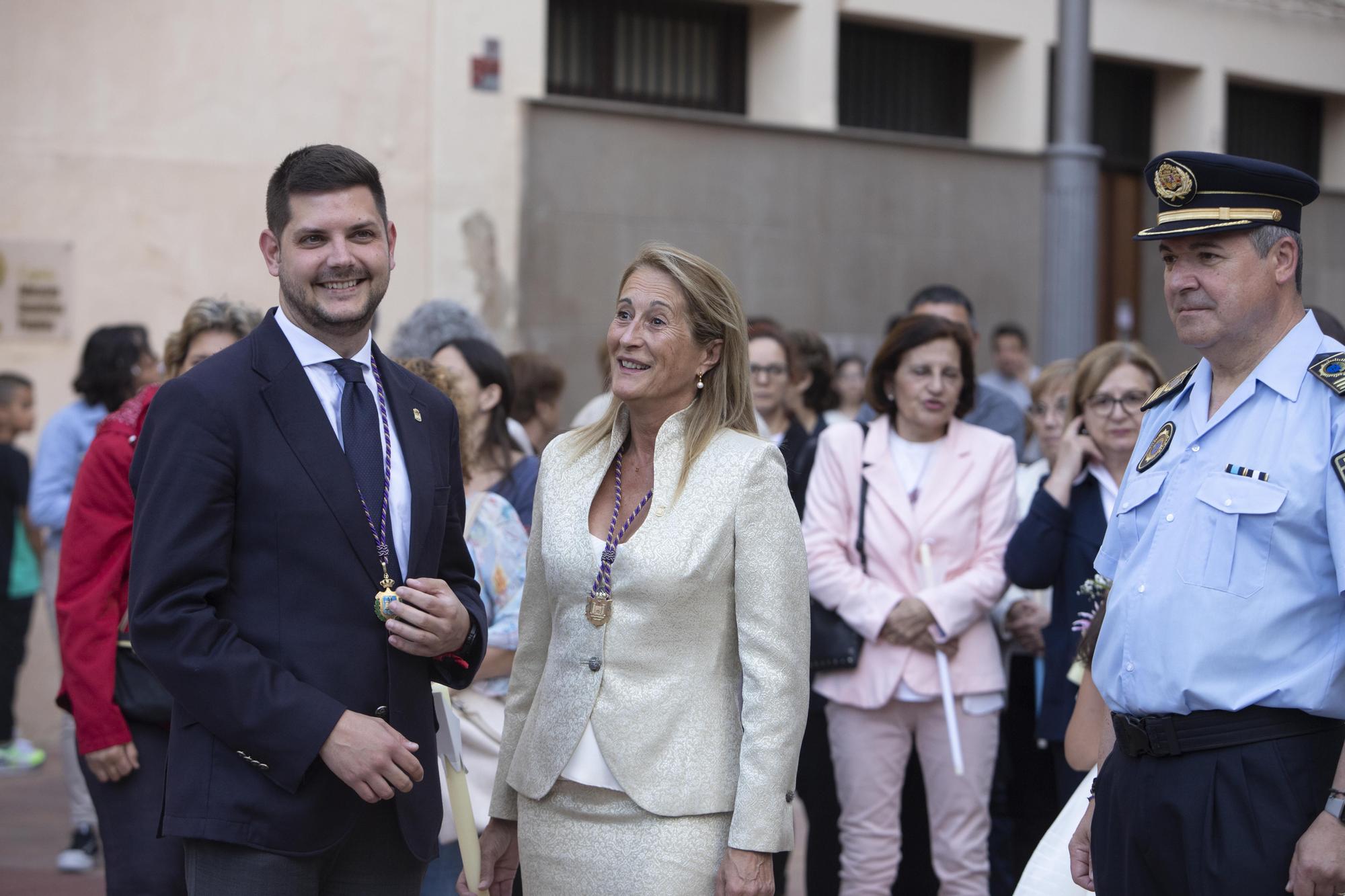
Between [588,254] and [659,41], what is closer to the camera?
[588,254]

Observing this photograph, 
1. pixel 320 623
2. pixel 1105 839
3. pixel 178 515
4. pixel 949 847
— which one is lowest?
pixel 949 847

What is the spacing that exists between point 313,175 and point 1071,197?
6308mm

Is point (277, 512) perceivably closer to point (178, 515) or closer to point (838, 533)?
point (178, 515)

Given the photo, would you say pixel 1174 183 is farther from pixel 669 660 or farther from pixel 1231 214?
pixel 669 660

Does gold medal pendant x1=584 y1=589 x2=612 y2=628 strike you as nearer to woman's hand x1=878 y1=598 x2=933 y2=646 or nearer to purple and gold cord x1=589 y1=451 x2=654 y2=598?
purple and gold cord x1=589 y1=451 x2=654 y2=598

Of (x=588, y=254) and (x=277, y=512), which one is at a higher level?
(x=588, y=254)

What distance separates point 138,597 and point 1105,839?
6.58 ft

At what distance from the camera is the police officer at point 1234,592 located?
2.91 meters

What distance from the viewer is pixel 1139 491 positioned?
10.8ft

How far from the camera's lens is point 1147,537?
3.17 m

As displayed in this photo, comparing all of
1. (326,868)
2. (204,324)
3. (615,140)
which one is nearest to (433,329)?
(204,324)

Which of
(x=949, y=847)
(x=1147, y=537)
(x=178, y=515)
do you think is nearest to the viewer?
(x=178, y=515)

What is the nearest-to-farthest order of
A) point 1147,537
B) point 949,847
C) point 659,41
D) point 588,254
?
point 1147,537 < point 949,847 < point 588,254 < point 659,41

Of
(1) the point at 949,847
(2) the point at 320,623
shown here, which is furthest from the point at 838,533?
(2) the point at 320,623
